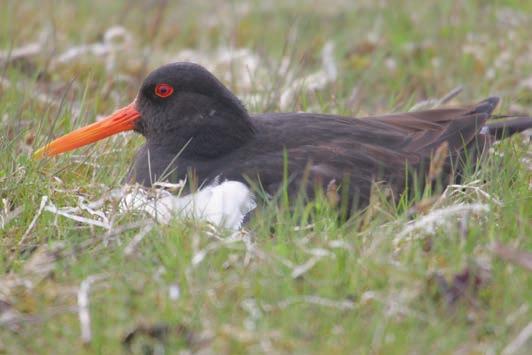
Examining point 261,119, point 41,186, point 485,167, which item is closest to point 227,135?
point 261,119

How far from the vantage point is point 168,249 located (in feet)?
13.0

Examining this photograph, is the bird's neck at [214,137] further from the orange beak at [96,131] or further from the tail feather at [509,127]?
the tail feather at [509,127]

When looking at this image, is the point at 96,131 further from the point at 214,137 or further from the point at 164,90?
the point at 214,137

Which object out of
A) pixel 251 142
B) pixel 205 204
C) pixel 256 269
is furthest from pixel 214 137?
pixel 256 269

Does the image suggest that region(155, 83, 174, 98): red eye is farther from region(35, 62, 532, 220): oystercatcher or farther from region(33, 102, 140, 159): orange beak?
region(33, 102, 140, 159): orange beak

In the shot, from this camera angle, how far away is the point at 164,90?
17.9 ft

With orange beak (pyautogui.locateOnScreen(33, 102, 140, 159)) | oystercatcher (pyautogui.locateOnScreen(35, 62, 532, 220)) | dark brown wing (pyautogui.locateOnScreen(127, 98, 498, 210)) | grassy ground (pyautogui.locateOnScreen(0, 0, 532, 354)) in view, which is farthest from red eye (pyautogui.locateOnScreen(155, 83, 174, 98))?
grassy ground (pyautogui.locateOnScreen(0, 0, 532, 354))

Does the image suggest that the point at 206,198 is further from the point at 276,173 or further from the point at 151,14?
the point at 151,14

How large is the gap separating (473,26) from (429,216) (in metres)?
5.41

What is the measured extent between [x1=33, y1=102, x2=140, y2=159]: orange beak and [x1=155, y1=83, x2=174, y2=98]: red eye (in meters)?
0.21

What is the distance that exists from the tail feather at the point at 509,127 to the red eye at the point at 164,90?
1993 millimetres

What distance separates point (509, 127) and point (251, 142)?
1.69 m

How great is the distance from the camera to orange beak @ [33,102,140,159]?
208 inches

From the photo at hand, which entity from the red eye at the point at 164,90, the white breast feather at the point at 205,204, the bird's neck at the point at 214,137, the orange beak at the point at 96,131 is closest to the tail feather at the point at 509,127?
the bird's neck at the point at 214,137
